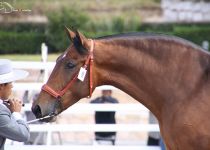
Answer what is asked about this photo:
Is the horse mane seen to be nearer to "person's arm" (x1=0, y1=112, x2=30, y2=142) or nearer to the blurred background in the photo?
"person's arm" (x1=0, y1=112, x2=30, y2=142)

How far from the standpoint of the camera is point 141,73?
4.57 m

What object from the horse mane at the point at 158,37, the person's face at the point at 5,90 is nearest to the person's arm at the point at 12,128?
the person's face at the point at 5,90

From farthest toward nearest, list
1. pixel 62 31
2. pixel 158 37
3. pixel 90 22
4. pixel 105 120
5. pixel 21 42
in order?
pixel 90 22, pixel 21 42, pixel 62 31, pixel 105 120, pixel 158 37

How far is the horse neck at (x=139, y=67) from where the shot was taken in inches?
178

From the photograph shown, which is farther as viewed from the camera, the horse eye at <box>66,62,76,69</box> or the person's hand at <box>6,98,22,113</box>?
the horse eye at <box>66,62,76,69</box>

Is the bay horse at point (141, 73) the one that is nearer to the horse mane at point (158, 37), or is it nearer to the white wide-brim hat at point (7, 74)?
the horse mane at point (158, 37)

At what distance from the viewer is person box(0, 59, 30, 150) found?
13.3 ft

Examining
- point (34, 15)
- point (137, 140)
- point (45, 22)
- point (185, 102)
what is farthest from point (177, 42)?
point (34, 15)

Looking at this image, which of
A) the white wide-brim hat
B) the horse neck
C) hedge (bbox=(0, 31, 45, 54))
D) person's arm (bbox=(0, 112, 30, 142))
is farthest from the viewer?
hedge (bbox=(0, 31, 45, 54))

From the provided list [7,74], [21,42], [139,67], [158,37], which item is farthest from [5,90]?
[21,42]

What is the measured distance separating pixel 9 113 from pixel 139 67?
1.13 m

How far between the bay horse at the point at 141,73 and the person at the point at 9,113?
1.33 ft

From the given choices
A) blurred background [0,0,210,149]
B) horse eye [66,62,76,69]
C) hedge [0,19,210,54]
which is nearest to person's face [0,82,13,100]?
horse eye [66,62,76,69]

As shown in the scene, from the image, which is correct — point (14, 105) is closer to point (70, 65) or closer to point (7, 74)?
point (7, 74)
